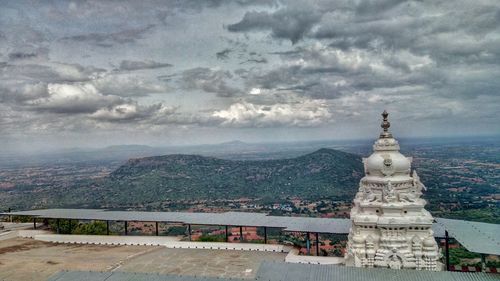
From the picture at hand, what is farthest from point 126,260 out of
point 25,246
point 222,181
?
point 222,181

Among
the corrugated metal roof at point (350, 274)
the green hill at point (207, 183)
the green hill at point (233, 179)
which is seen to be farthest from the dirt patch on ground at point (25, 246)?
the green hill at point (233, 179)

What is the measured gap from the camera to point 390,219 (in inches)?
1002

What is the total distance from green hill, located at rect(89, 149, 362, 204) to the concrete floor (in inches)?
2640

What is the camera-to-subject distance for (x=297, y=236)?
58.6 metres

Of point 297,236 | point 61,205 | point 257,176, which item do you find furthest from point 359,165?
point 61,205

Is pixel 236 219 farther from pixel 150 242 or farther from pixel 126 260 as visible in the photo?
pixel 126 260

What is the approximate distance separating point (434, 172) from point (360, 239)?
10469 cm

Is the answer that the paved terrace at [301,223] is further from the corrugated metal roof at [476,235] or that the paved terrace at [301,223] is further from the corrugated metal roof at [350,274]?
the corrugated metal roof at [350,274]

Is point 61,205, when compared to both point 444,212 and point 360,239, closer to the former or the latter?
point 444,212

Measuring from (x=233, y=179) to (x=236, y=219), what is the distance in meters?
98.5

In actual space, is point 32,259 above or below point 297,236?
above

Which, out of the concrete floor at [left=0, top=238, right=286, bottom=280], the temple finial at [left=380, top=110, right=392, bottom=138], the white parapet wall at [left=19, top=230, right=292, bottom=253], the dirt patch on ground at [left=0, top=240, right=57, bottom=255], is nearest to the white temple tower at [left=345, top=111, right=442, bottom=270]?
the temple finial at [left=380, top=110, right=392, bottom=138]

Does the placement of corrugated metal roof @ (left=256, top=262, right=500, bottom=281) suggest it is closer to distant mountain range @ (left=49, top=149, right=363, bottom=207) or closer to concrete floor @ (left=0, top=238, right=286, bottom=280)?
concrete floor @ (left=0, top=238, right=286, bottom=280)

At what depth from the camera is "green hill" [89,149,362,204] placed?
11244 centimetres
